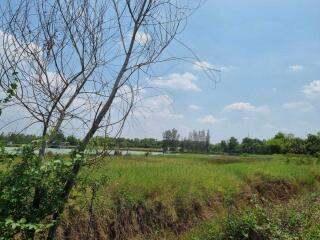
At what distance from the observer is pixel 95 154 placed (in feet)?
12.6

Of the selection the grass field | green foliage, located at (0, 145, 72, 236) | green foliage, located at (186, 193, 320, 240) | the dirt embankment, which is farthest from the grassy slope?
green foliage, located at (0, 145, 72, 236)

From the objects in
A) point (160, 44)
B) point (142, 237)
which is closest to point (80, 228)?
point (142, 237)

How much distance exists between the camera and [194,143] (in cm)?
5288

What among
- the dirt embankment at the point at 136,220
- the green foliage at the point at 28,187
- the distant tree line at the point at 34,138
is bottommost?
the dirt embankment at the point at 136,220

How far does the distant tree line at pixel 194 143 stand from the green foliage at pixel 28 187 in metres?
0.27

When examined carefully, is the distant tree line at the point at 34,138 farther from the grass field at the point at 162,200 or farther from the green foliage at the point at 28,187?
the grass field at the point at 162,200

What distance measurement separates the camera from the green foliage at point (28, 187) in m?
3.14

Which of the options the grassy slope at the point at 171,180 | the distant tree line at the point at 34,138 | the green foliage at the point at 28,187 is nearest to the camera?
the green foliage at the point at 28,187

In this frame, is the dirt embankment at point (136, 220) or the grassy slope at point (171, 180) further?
the grassy slope at point (171, 180)

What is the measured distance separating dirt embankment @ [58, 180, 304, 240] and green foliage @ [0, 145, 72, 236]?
5.76ft

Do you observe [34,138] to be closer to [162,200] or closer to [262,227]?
[262,227]

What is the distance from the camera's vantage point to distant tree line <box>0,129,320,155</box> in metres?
3.77

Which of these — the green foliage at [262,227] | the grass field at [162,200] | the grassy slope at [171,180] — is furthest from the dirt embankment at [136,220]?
the green foliage at [262,227]

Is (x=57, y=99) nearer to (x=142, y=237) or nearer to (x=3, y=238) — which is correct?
(x=3, y=238)
